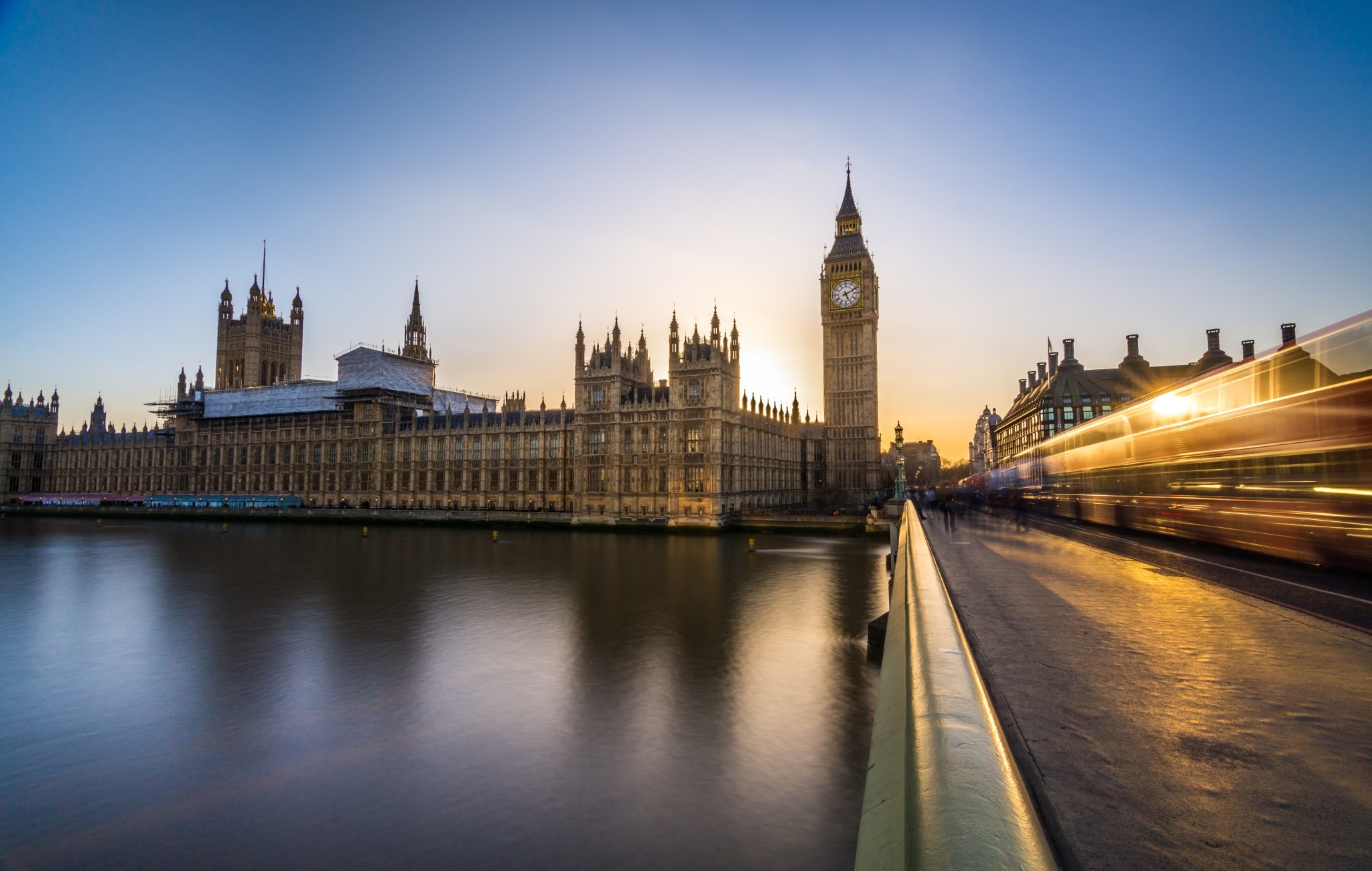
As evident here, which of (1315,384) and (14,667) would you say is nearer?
(1315,384)

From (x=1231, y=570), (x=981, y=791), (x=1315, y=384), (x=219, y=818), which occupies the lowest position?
(x=219, y=818)

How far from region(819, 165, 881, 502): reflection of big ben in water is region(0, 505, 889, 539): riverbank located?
20839 millimetres

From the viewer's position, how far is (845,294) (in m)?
84.5

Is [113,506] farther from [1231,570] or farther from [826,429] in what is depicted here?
[1231,570]

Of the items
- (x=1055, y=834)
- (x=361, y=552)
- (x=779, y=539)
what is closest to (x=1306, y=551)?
(x=1055, y=834)

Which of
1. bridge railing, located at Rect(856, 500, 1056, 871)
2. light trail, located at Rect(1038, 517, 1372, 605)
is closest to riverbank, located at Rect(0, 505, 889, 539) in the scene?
light trail, located at Rect(1038, 517, 1372, 605)

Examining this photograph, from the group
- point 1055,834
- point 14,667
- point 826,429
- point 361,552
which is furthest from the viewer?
point 826,429

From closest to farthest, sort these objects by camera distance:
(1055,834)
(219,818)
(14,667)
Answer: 1. (1055,834)
2. (219,818)
3. (14,667)

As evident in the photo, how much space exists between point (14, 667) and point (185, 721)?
9.47 m

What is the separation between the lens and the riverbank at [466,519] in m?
58.7

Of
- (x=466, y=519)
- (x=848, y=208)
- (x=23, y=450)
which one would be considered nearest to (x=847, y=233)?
(x=848, y=208)

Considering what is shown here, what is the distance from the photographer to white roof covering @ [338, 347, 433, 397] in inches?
3420

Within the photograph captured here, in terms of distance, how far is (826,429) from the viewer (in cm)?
8350

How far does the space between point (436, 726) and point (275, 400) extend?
312 ft
